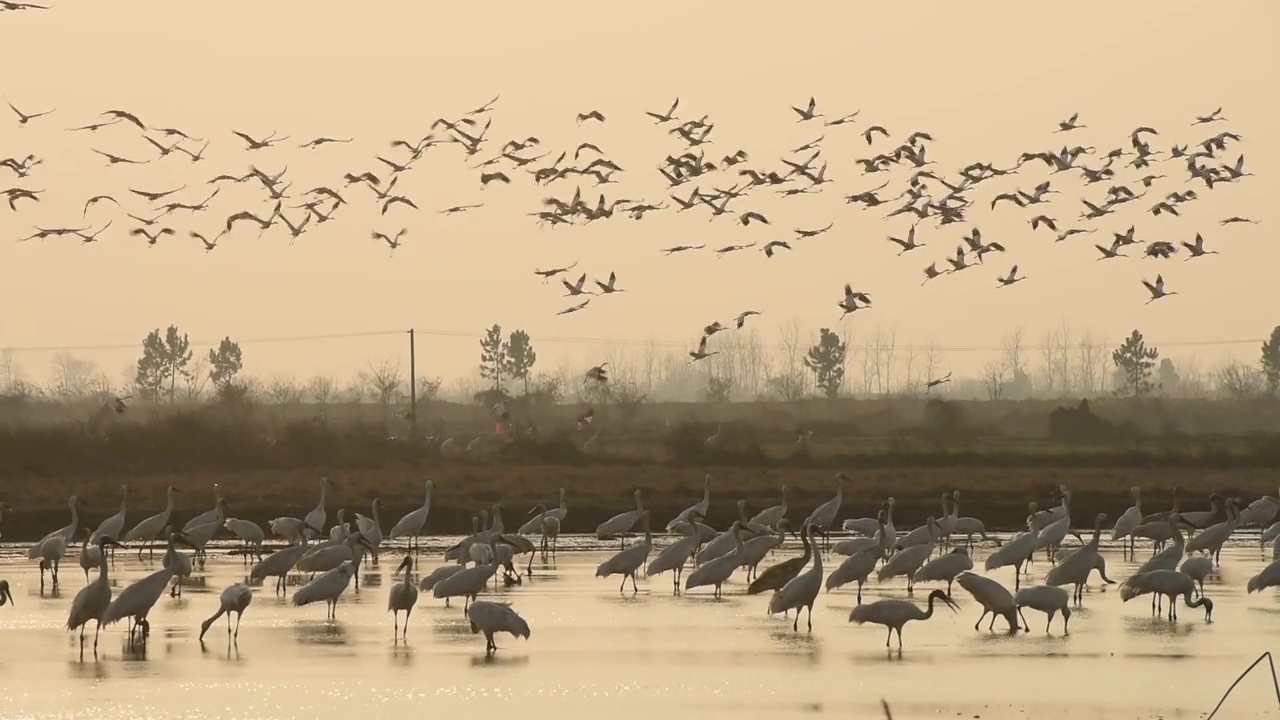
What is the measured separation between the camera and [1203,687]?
17859 mm

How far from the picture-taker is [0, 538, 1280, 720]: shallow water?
17203 mm

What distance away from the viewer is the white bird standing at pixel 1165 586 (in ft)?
76.2

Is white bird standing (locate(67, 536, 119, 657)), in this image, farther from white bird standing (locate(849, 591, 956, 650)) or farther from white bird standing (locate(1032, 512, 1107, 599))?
white bird standing (locate(1032, 512, 1107, 599))

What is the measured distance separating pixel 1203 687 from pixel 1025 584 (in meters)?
10.7

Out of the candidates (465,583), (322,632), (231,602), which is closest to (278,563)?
(465,583)

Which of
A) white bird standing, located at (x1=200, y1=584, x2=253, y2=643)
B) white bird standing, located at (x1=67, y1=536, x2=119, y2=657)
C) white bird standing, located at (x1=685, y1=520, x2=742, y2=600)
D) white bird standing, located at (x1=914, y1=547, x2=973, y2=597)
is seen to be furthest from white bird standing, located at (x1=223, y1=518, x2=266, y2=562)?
white bird standing, located at (x1=914, y1=547, x2=973, y2=597)

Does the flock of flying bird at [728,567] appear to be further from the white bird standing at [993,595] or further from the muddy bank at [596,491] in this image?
the muddy bank at [596,491]

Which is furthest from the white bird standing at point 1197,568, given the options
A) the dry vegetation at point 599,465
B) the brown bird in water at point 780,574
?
the dry vegetation at point 599,465

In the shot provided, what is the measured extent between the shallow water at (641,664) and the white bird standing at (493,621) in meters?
0.22

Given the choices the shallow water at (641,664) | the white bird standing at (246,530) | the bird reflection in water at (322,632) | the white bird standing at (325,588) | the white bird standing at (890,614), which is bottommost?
the shallow water at (641,664)

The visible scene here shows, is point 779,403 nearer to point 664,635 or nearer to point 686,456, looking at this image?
point 686,456

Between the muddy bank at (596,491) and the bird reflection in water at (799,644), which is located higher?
the muddy bank at (596,491)

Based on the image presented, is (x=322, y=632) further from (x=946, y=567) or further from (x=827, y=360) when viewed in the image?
(x=827, y=360)

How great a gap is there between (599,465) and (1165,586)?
39.4 metres
